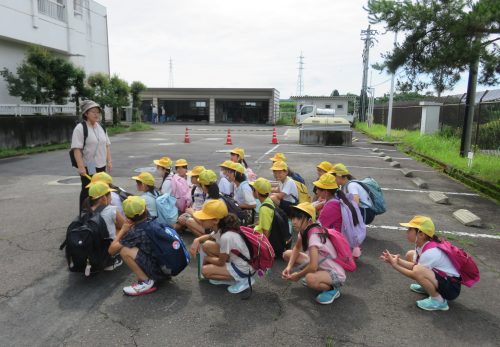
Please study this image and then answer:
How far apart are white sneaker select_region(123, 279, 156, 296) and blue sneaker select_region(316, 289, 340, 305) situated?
153 centimetres

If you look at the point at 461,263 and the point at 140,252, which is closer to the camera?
the point at 461,263

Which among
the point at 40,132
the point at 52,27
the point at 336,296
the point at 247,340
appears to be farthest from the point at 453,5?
the point at 52,27

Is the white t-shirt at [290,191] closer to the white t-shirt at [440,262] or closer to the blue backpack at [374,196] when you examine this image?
the blue backpack at [374,196]

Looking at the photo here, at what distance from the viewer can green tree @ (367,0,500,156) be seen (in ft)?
20.9

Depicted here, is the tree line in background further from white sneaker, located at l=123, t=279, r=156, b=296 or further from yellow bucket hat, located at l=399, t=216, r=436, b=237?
yellow bucket hat, located at l=399, t=216, r=436, b=237

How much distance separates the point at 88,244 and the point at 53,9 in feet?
67.6

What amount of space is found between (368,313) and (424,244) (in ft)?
2.53

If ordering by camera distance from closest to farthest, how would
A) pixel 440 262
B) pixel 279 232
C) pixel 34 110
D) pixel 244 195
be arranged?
pixel 440 262
pixel 279 232
pixel 244 195
pixel 34 110

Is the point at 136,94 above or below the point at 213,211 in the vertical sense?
above

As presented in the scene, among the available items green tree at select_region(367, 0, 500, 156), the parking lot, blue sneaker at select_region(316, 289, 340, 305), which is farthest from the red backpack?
green tree at select_region(367, 0, 500, 156)

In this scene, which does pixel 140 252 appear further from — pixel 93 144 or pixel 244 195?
pixel 93 144

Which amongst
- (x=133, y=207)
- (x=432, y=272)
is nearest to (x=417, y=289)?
(x=432, y=272)

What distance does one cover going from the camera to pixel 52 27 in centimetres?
1962

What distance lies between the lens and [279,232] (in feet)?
13.9
